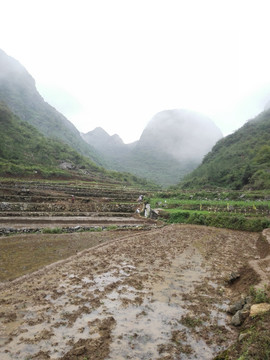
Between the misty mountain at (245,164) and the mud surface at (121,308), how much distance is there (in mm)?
39121

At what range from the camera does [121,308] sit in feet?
21.8

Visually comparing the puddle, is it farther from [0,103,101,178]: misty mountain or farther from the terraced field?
[0,103,101,178]: misty mountain

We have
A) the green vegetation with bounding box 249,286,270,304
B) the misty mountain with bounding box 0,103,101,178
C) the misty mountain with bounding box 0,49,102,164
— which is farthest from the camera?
the misty mountain with bounding box 0,49,102,164

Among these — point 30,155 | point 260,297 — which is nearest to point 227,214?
point 260,297

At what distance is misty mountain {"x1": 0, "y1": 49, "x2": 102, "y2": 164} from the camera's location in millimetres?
119938

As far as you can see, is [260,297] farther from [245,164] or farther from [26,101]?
[26,101]

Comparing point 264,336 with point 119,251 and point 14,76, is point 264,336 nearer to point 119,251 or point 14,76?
point 119,251

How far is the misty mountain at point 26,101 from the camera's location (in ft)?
393

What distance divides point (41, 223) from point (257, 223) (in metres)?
20.0

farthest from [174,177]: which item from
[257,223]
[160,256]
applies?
[160,256]

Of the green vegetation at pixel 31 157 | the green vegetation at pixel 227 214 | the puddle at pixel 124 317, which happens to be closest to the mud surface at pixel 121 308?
the puddle at pixel 124 317

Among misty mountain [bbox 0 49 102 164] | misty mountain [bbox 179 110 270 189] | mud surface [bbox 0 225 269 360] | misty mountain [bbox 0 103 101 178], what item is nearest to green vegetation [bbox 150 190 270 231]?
mud surface [bbox 0 225 269 360]

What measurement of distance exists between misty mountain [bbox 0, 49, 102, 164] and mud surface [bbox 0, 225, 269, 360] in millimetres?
114299

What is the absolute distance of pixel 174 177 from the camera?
167000 mm
